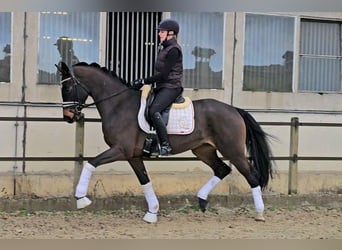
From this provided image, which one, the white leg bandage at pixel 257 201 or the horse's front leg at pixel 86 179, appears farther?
the white leg bandage at pixel 257 201

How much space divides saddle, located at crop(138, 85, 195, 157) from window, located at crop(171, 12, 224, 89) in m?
2.52

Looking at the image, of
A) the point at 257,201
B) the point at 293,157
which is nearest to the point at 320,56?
the point at 293,157

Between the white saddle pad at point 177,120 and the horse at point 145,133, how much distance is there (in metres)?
0.07

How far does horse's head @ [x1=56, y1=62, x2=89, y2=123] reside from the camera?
622 centimetres

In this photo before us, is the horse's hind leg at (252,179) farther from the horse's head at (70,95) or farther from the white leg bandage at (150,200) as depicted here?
the horse's head at (70,95)

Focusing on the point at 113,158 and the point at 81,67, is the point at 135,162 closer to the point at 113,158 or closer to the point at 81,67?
the point at 113,158

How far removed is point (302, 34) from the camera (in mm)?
9391

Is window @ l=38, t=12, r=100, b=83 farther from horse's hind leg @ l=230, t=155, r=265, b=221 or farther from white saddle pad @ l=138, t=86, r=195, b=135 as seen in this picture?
horse's hind leg @ l=230, t=155, r=265, b=221

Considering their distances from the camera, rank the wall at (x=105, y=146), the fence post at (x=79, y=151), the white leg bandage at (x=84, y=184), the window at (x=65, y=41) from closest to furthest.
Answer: the white leg bandage at (x=84, y=184) < the fence post at (x=79, y=151) < the wall at (x=105, y=146) < the window at (x=65, y=41)

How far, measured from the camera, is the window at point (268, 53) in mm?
9039

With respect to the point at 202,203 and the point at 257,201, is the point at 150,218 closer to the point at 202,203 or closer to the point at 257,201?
the point at 202,203

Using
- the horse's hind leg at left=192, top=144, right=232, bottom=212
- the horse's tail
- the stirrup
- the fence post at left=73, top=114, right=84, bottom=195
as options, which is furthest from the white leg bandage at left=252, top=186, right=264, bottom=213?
the fence post at left=73, top=114, right=84, bottom=195

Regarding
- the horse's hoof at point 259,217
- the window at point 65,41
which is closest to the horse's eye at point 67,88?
the window at point 65,41

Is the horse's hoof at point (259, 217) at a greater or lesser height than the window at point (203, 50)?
lesser
